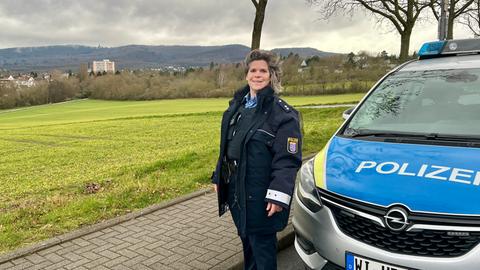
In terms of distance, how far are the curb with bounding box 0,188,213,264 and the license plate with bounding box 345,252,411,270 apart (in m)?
2.97

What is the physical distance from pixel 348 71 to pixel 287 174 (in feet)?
162

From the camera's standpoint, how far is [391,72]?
4.35 meters

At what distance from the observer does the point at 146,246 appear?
4.19m

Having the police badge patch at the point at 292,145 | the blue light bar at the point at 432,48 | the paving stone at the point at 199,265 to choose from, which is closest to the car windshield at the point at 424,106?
the blue light bar at the point at 432,48

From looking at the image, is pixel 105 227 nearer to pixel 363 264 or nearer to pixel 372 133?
pixel 372 133

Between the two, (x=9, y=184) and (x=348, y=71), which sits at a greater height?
(x=348, y=71)

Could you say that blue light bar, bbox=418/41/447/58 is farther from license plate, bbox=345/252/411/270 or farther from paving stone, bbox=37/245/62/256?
paving stone, bbox=37/245/62/256

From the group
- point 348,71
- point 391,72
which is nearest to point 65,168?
point 391,72

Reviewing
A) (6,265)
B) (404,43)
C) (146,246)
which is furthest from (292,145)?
(404,43)

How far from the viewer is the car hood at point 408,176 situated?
2416 mm

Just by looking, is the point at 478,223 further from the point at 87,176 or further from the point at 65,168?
the point at 65,168

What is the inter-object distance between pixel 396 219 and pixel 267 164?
0.94m

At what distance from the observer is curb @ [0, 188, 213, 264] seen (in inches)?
159

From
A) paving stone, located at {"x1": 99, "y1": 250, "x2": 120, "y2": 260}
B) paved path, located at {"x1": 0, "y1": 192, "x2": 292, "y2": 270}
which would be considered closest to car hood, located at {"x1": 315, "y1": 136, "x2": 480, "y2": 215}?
paved path, located at {"x1": 0, "y1": 192, "x2": 292, "y2": 270}
